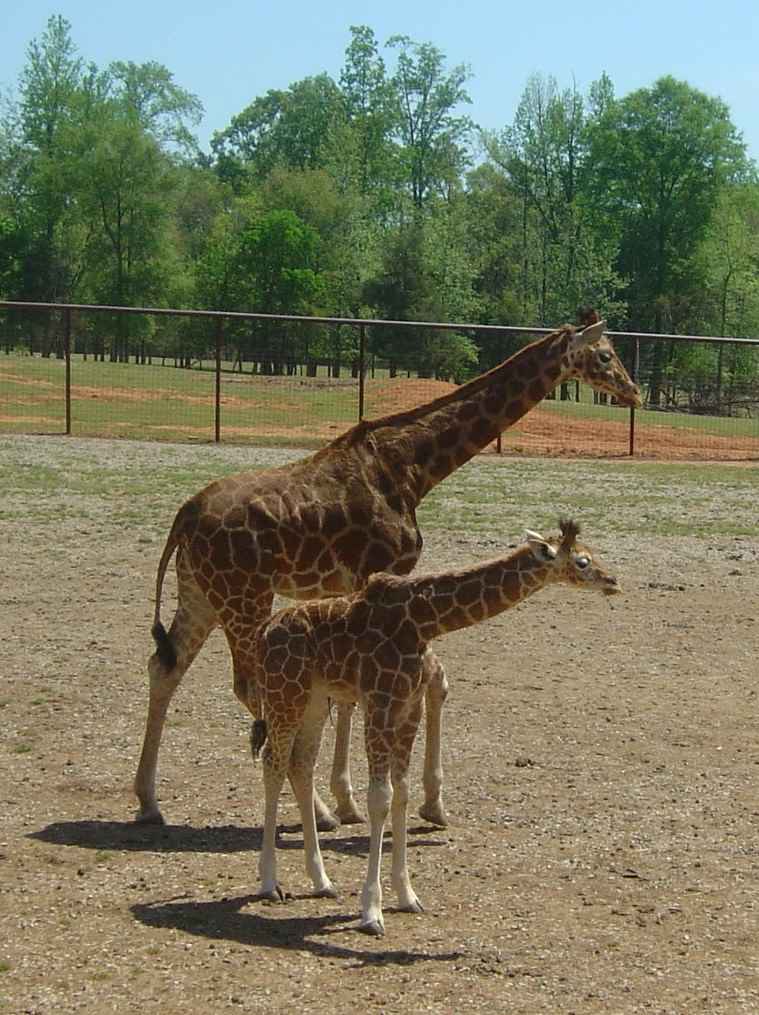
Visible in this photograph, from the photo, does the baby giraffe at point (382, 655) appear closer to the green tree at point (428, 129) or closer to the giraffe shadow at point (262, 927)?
the giraffe shadow at point (262, 927)

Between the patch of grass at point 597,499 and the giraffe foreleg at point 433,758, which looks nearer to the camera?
the giraffe foreleg at point 433,758

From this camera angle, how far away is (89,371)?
39.0m

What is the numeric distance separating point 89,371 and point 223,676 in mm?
29819

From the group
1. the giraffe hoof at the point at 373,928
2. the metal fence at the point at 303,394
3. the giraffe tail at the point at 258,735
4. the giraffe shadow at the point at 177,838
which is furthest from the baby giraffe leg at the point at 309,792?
the metal fence at the point at 303,394

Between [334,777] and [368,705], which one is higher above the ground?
[368,705]

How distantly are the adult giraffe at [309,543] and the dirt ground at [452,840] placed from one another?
17.3 inches

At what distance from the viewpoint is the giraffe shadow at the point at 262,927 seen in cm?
579

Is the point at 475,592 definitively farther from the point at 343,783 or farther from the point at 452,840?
the point at 343,783

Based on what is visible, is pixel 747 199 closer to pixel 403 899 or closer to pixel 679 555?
pixel 679 555

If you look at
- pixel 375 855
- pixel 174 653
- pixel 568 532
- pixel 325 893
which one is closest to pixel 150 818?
pixel 174 653

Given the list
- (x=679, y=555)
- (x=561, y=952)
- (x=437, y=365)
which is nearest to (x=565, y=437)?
(x=437, y=365)

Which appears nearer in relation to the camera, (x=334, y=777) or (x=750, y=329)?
(x=334, y=777)

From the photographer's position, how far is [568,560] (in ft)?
21.2

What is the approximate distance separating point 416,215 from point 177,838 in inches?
2959
